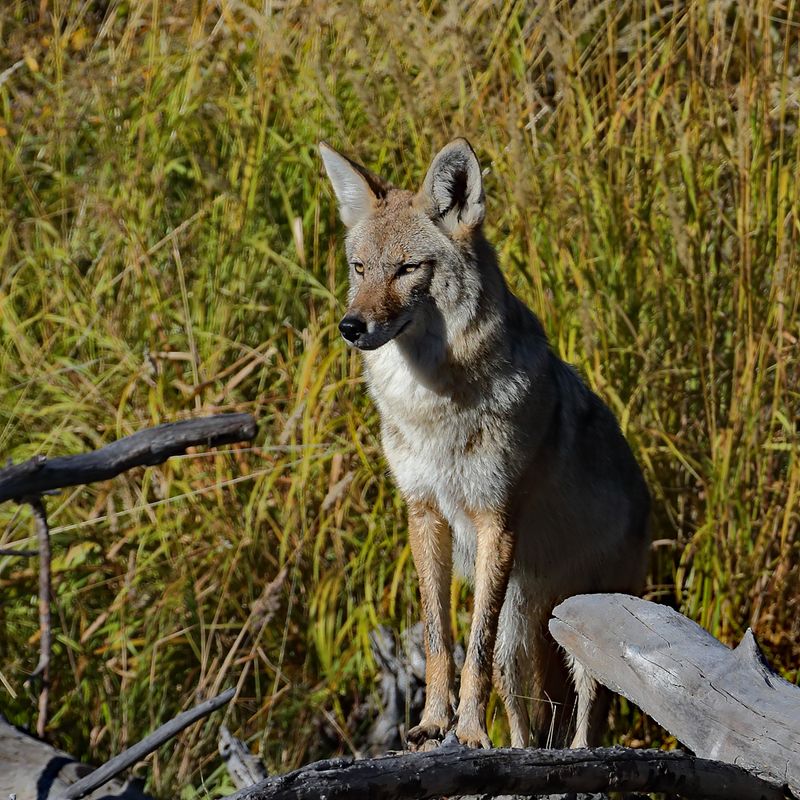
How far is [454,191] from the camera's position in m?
3.65

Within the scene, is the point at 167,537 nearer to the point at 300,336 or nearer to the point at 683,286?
the point at 300,336

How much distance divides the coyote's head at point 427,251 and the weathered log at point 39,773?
5.35 feet

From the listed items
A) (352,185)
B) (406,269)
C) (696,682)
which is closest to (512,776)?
(696,682)

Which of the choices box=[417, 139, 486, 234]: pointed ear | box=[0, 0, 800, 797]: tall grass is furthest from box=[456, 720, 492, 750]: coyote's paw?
box=[417, 139, 486, 234]: pointed ear

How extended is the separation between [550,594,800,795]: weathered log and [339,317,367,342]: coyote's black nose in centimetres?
101

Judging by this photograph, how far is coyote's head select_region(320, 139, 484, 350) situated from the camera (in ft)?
11.5

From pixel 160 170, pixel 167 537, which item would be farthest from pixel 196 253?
pixel 167 537

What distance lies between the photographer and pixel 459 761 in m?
2.09

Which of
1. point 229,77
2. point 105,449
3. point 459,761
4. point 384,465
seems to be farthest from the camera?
point 229,77

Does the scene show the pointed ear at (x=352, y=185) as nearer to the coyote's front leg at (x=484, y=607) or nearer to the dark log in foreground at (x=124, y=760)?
the coyote's front leg at (x=484, y=607)

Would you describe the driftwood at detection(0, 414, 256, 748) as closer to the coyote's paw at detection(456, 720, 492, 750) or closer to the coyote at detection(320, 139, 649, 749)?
Result: the coyote at detection(320, 139, 649, 749)

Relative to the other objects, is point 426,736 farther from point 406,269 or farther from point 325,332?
point 325,332

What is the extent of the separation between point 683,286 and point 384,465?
1434 mm

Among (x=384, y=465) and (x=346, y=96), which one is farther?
(x=346, y=96)
